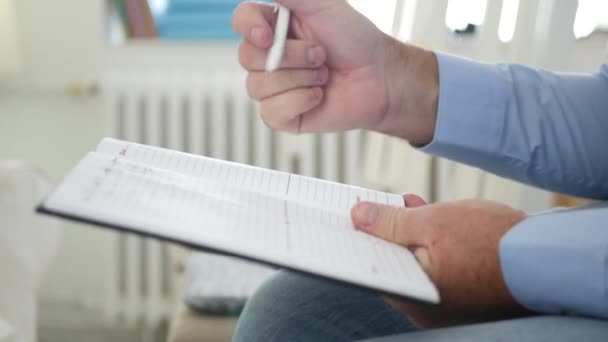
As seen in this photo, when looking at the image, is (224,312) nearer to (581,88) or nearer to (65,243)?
(581,88)

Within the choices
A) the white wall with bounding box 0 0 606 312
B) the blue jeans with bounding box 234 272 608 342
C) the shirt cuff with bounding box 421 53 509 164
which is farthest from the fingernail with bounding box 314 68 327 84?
the white wall with bounding box 0 0 606 312

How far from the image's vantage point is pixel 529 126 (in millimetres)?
727

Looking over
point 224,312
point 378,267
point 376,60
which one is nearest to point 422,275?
point 378,267

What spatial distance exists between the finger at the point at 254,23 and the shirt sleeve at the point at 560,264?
0.34 metres

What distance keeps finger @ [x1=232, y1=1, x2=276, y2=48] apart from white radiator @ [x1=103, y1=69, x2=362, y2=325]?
1.10 meters

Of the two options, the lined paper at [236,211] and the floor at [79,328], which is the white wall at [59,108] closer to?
the floor at [79,328]

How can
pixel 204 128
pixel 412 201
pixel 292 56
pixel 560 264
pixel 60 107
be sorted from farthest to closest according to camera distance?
pixel 60 107, pixel 204 128, pixel 292 56, pixel 412 201, pixel 560 264

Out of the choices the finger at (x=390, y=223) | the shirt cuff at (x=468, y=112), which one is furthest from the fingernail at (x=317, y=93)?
the finger at (x=390, y=223)

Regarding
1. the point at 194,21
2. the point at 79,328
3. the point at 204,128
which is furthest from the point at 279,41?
the point at 79,328

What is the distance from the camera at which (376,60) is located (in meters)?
0.75

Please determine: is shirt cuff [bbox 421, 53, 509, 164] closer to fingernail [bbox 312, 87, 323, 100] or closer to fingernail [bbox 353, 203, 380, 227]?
fingernail [bbox 312, 87, 323, 100]

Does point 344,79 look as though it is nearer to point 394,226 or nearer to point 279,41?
point 279,41

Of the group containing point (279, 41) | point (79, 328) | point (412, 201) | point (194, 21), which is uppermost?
point (279, 41)

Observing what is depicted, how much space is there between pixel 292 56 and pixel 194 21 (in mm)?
1365
